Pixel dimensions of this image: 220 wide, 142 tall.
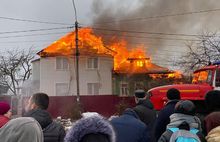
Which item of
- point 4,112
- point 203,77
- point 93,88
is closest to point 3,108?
point 4,112

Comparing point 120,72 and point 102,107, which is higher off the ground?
point 120,72

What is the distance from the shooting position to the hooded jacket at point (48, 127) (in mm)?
4945

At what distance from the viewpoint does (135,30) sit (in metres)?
43.1

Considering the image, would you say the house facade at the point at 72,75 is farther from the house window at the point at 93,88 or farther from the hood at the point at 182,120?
the hood at the point at 182,120

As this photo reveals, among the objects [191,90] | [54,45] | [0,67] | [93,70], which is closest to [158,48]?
[93,70]

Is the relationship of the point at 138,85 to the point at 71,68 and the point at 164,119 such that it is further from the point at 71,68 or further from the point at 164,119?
the point at 164,119

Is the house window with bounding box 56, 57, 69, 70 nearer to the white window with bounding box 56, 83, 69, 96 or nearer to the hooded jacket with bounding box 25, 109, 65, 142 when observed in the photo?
the white window with bounding box 56, 83, 69, 96

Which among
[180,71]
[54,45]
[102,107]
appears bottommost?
[102,107]

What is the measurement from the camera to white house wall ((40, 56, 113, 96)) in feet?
151

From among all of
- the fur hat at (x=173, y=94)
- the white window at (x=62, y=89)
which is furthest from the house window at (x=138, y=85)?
the fur hat at (x=173, y=94)

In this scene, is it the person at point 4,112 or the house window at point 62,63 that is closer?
the person at point 4,112

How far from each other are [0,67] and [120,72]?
23654 millimetres

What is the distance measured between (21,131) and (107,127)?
656 millimetres

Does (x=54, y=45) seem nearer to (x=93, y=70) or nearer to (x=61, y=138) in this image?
(x=93, y=70)
